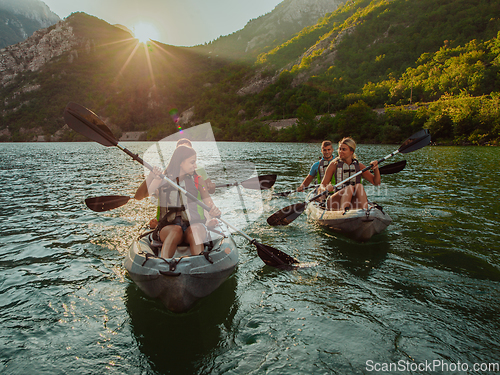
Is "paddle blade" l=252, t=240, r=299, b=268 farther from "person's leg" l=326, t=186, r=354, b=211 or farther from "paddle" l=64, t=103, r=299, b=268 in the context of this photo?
"person's leg" l=326, t=186, r=354, b=211

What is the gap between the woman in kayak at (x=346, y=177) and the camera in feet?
21.1

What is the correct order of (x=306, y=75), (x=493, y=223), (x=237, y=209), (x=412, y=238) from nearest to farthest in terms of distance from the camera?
1. (x=412, y=238)
2. (x=493, y=223)
3. (x=237, y=209)
4. (x=306, y=75)

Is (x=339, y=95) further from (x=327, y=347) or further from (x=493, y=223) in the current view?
(x=327, y=347)

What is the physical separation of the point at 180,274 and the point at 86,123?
3516mm

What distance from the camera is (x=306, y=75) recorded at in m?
114

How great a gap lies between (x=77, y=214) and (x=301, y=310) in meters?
8.00

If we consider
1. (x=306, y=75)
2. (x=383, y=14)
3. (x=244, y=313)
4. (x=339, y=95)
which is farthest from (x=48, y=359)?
(x=383, y=14)

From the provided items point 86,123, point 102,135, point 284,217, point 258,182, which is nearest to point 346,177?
point 284,217

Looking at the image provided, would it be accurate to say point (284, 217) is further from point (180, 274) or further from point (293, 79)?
point (293, 79)

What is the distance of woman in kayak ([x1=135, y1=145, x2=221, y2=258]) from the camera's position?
4047mm

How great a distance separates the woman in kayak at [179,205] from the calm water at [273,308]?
95cm

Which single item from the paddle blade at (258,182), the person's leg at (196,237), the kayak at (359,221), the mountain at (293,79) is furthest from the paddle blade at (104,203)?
the mountain at (293,79)

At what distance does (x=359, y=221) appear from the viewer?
5.79 metres

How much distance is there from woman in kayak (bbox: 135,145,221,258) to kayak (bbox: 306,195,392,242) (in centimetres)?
310
